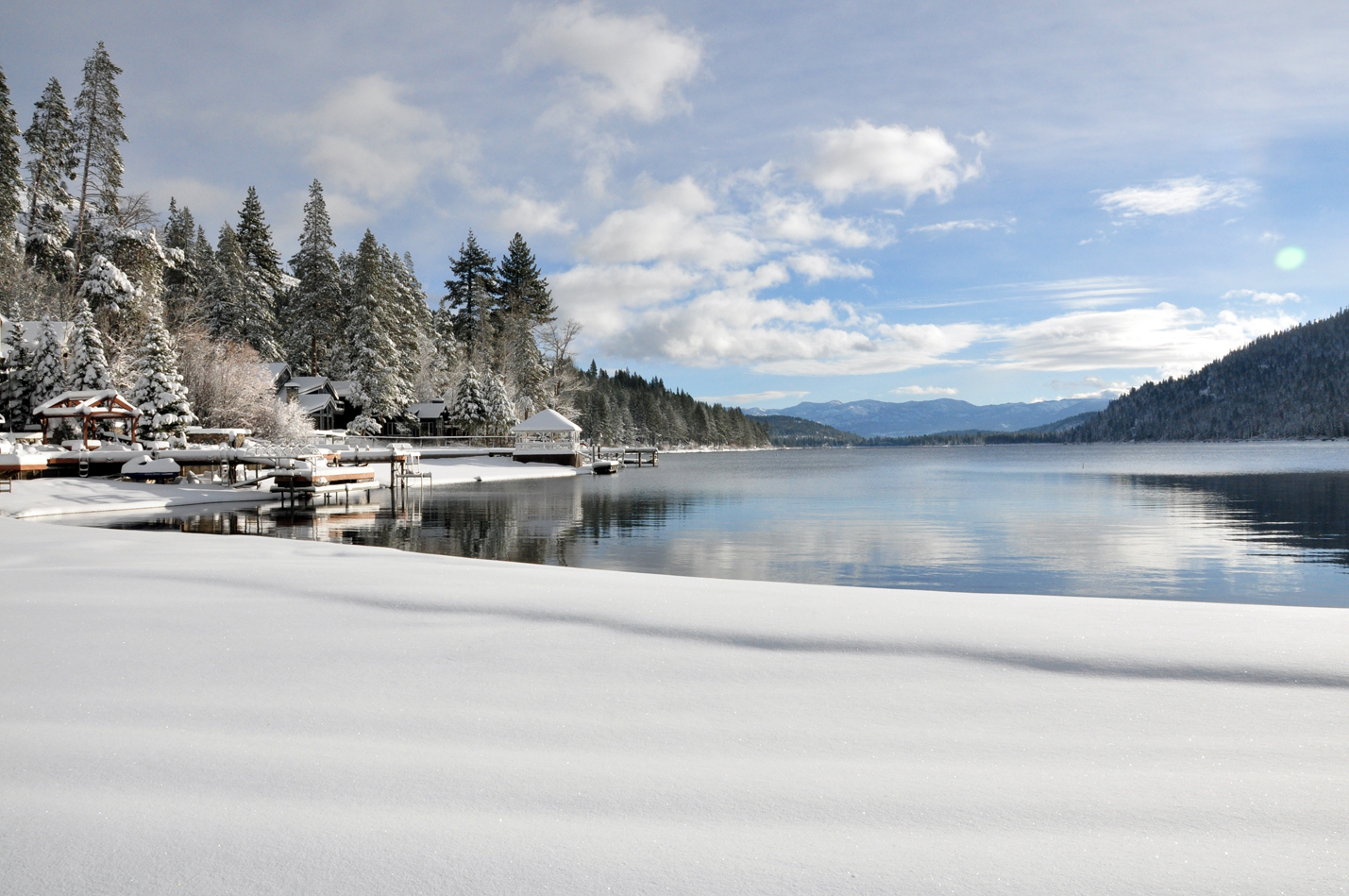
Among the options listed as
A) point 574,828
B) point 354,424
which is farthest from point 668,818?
point 354,424

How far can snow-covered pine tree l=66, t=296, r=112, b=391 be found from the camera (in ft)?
115

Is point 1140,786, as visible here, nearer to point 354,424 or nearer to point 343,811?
point 343,811

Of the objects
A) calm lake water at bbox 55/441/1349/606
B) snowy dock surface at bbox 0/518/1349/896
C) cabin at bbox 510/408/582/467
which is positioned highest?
cabin at bbox 510/408/582/467

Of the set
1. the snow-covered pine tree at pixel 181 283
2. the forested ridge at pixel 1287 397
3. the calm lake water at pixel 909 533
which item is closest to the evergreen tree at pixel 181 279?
the snow-covered pine tree at pixel 181 283

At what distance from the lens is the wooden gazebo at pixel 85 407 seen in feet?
103

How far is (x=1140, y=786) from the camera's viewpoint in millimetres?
3105

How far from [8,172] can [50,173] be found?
15.6 feet

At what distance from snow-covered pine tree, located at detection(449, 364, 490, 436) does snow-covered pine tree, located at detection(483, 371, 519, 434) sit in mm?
236

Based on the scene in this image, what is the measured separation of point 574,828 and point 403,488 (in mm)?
33085

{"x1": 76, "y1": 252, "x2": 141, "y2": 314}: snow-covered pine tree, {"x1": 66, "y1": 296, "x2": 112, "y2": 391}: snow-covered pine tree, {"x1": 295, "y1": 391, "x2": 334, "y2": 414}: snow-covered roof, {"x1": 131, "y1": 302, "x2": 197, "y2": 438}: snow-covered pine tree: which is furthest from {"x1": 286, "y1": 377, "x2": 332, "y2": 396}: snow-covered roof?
{"x1": 131, "y1": 302, "x2": 197, "y2": 438}: snow-covered pine tree

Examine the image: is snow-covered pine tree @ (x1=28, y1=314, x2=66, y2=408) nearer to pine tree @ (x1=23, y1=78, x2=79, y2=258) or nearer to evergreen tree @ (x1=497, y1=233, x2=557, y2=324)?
pine tree @ (x1=23, y1=78, x2=79, y2=258)

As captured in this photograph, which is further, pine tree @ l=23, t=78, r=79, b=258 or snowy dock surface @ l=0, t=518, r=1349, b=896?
pine tree @ l=23, t=78, r=79, b=258

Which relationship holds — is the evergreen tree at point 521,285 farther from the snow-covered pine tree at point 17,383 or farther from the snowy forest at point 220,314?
the snow-covered pine tree at point 17,383

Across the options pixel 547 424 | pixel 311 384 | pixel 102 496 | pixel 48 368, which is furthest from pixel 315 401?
pixel 102 496
